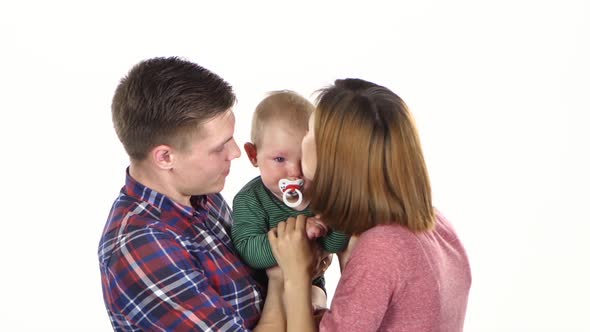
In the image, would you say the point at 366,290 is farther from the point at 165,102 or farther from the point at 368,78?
the point at 368,78

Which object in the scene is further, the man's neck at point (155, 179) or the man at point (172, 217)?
the man's neck at point (155, 179)

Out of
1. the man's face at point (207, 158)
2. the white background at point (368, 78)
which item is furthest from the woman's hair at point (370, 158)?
the white background at point (368, 78)

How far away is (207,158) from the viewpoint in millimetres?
2166

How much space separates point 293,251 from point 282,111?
388 mm

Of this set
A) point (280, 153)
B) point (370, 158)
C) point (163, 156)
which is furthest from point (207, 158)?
point (370, 158)

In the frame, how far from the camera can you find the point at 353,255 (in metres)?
1.88

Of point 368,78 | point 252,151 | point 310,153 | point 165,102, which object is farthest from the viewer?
point 368,78

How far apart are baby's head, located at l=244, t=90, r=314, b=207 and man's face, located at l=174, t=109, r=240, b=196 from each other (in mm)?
113

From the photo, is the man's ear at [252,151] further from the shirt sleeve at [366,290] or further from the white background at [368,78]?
the white background at [368,78]

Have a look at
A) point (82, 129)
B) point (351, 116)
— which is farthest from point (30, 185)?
point (351, 116)

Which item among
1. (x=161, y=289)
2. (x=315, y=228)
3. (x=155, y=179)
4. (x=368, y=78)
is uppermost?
(x=368, y=78)

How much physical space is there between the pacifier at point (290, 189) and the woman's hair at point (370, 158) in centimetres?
32

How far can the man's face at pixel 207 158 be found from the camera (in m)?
2.14

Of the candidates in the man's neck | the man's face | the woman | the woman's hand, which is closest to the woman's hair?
the woman
